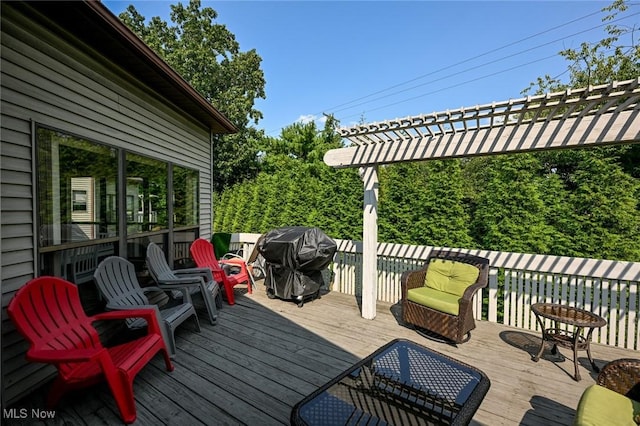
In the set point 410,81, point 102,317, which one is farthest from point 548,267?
point 410,81

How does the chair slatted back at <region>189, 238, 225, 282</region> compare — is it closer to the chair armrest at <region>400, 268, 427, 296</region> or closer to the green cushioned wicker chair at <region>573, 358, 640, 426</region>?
the chair armrest at <region>400, 268, 427, 296</region>

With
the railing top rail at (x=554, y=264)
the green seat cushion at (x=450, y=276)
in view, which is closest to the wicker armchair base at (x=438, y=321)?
the green seat cushion at (x=450, y=276)

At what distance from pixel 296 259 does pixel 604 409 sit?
A: 10.9ft

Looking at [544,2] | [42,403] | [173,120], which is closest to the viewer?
[42,403]

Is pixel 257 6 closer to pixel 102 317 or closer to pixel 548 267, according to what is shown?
pixel 102 317

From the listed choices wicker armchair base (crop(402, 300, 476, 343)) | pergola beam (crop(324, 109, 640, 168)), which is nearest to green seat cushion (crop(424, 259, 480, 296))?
wicker armchair base (crop(402, 300, 476, 343))

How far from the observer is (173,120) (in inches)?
179

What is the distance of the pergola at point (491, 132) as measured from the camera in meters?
2.20

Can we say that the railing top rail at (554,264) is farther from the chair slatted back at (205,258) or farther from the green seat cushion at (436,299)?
the chair slatted back at (205,258)

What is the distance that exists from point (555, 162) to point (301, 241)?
4.03 meters

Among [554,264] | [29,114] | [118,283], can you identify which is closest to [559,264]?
[554,264]

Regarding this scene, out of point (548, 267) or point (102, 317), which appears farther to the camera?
point (548, 267)

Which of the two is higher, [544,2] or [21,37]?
[544,2]

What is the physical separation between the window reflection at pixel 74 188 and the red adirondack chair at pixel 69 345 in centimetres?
56
